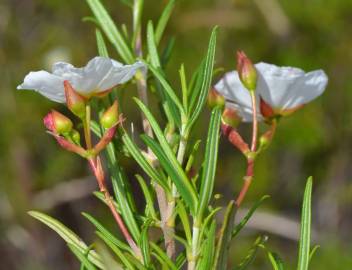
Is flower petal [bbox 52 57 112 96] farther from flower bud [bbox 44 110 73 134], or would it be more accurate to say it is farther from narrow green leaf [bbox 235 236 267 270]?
narrow green leaf [bbox 235 236 267 270]

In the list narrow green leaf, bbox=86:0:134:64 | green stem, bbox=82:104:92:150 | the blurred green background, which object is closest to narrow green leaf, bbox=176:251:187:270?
green stem, bbox=82:104:92:150

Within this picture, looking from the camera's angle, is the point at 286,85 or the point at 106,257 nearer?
the point at 106,257

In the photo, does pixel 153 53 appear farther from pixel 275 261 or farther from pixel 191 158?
pixel 275 261

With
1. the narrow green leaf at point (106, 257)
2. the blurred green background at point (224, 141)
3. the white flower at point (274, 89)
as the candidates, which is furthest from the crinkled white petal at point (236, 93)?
the blurred green background at point (224, 141)

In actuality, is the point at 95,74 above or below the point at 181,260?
above

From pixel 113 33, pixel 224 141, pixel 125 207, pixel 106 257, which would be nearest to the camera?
pixel 106 257

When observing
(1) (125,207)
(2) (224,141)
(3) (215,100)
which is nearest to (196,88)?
(3) (215,100)
